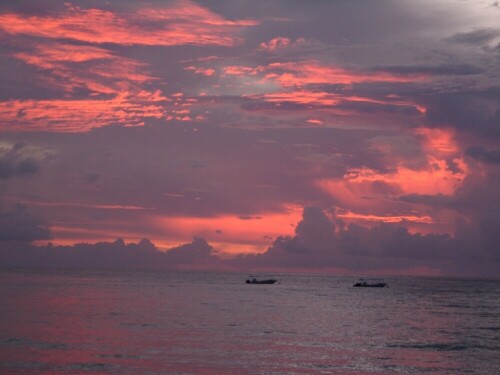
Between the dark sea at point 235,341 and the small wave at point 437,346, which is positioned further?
the small wave at point 437,346

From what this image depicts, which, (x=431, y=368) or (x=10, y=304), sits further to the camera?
(x=10, y=304)

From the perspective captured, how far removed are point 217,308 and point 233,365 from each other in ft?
186

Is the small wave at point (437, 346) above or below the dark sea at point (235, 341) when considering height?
below

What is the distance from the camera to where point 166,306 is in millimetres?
110062

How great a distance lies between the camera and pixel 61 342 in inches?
2429

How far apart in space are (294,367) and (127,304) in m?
65.3

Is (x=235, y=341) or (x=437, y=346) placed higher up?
(x=235, y=341)

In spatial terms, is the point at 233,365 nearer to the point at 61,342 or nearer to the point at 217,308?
the point at 61,342

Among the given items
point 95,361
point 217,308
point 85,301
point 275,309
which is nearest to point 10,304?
point 85,301

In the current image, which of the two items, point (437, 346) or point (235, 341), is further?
point (437, 346)

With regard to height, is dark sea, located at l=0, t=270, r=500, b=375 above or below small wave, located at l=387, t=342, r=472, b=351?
above

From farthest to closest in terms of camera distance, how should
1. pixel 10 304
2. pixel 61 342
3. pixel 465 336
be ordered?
pixel 10 304
pixel 465 336
pixel 61 342

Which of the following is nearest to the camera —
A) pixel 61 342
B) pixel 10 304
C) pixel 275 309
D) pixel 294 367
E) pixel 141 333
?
pixel 294 367

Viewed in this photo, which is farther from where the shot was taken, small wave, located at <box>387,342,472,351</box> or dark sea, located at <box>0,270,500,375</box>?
small wave, located at <box>387,342,472,351</box>
